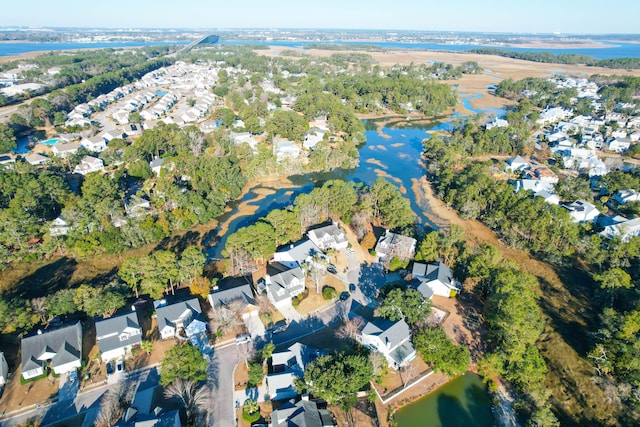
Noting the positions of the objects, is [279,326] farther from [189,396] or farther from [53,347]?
[53,347]

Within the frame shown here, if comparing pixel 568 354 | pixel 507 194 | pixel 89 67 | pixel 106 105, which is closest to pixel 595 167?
pixel 507 194

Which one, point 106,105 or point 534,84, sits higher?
point 534,84

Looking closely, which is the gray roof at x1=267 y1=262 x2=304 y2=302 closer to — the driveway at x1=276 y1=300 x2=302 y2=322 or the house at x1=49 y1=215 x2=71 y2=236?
the driveway at x1=276 y1=300 x2=302 y2=322

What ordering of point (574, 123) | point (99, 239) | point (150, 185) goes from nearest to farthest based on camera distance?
point (99, 239)
point (150, 185)
point (574, 123)

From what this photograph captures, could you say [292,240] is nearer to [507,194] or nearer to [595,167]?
[507,194]

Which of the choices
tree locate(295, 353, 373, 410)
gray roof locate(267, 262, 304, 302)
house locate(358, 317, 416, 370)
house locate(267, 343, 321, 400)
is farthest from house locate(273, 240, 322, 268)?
tree locate(295, 353, 373, 410)

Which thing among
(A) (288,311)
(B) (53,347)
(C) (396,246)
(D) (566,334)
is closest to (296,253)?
(A) (288,311)
